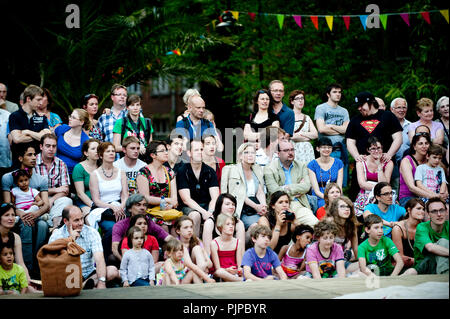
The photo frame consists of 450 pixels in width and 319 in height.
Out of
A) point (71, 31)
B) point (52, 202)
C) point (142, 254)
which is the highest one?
point (71, 31)

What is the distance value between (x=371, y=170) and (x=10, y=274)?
16.5 feet

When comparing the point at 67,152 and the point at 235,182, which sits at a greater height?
the point at 67,152

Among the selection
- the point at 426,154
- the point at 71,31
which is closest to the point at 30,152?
the point at 426,154

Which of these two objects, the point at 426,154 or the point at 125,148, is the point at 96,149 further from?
the point at 426,154

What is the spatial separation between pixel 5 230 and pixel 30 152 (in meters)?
1.35

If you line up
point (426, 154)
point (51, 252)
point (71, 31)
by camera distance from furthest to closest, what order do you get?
point (71, 31), point (426, 154), point (51, 252)

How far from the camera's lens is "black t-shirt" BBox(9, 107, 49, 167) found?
8336 mm

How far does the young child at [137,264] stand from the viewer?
274 inches

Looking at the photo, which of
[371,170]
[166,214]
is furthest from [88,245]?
[371,170]

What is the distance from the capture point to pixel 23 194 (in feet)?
25.3

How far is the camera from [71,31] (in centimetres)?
1355

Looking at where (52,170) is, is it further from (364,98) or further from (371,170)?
(364,98)

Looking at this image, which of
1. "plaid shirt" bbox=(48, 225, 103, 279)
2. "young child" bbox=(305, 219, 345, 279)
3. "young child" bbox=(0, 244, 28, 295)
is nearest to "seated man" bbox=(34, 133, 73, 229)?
"plaid shirt" bbox=(48, 225, 103, 279)

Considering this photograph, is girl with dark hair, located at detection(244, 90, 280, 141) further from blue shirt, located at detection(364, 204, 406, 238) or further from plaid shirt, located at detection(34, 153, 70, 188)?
plaid shirt, located at detection(34, 153, 70, 188)
